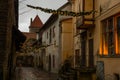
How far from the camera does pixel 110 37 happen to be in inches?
550

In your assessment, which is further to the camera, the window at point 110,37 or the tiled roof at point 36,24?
the tiled roof at point 36,24

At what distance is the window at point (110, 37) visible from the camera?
13062 mm

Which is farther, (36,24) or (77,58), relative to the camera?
(36,24)

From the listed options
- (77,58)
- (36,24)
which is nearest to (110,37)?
(77,58)

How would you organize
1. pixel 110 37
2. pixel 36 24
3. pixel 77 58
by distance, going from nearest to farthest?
1. pixel 110 37
2. pixel 77 58
3. pixel 36 24

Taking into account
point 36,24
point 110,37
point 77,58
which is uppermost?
point 36,24

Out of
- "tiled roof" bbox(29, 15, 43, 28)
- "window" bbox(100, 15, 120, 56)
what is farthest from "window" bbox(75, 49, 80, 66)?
"tiled roof" bbox(29, 15, 43, 28)

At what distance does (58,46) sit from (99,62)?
46.6 ft

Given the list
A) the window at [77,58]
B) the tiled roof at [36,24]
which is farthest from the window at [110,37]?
the tiled roof at [36,24]

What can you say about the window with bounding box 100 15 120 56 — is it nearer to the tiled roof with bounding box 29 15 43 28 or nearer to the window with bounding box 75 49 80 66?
the window with bounding box 75 49 80 66

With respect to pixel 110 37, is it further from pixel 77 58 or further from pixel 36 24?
pixel 36 24

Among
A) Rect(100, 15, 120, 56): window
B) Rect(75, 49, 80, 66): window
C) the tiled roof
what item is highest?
the tiled roof

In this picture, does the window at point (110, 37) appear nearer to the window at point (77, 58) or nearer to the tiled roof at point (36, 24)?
the window at point (77, 58)

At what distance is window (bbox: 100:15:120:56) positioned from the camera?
13062mm
